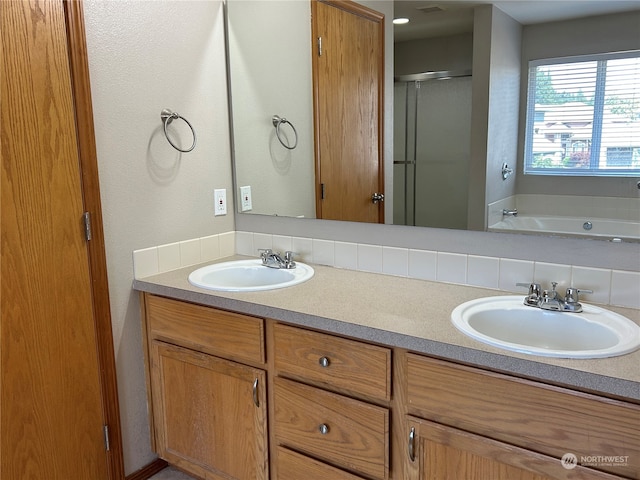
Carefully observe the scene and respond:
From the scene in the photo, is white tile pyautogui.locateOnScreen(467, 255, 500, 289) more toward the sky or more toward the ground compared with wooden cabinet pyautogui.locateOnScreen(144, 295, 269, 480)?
more toward the sky

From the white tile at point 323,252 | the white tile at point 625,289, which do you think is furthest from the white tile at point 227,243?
the white tile at point 625,289

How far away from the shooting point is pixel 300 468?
163 cm

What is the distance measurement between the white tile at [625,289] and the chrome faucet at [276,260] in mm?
1100

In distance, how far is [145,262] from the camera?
196 centimetres

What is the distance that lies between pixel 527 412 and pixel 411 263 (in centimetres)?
77

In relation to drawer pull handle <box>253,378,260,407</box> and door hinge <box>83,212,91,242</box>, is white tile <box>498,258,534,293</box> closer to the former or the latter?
drawer pull handle <box>253,378,260,407</box>

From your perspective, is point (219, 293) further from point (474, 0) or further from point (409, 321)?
point (474, 0)

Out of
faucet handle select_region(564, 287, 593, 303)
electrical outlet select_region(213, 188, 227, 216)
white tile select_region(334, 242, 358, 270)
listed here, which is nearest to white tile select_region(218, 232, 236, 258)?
electrical outlet select_region(213, 188, 227, 216)

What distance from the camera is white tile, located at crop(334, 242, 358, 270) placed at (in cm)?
202

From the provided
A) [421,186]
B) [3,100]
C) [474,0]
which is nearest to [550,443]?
[421,186]

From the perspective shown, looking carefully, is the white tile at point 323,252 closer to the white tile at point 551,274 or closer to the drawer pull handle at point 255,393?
the drawer pull handle at point 255,393

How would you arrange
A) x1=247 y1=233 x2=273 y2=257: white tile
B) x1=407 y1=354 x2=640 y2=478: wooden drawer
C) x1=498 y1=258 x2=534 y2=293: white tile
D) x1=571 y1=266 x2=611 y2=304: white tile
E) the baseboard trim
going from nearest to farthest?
x1=407 y1=354 x2=640 y2=478: wooden drawer
x1=571 y1=266 x2=611 y2=304: white tile
x1=498 y1=258 x2=534 y2=293: white tile
the baseboard trim
x1=247 y1=233 x2=273 y2=257: white tile

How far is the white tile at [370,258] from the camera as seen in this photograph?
6.43 feet

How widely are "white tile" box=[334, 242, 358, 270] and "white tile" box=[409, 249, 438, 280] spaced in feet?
0.78
